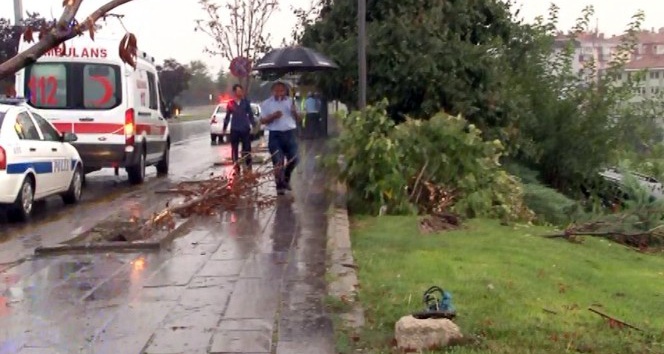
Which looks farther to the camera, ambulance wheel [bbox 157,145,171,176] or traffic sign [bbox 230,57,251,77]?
traffic sign [bbox 230,57,251,77]

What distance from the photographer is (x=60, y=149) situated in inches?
537

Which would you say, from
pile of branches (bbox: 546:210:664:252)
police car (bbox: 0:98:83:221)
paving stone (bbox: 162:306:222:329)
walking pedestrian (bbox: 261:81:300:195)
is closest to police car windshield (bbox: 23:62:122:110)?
police car (bbox: 0:98:83:221)

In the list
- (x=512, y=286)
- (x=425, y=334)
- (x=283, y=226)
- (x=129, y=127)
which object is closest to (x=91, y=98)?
(x=129, y=127)

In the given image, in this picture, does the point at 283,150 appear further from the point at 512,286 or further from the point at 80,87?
the point at 512,286

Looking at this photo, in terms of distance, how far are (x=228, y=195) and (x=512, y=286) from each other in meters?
5.90

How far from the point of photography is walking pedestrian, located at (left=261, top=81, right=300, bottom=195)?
1327 centimetres

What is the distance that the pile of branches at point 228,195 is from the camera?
11.8 m

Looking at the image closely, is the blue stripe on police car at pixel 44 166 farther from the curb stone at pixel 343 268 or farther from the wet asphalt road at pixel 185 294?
the curb stone at pixel 343 268

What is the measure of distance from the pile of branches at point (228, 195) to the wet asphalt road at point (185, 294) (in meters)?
0.40

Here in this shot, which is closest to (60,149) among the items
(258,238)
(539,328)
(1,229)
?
(1,229)

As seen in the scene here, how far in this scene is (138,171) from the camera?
1709cm

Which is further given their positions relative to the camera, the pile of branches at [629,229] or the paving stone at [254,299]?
the pile of branches at [629,229]

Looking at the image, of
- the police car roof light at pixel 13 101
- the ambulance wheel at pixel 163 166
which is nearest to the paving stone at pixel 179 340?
the police car roof light at pixel 13 101

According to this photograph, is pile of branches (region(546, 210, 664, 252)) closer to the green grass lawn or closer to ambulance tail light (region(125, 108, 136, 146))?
the green grass lawn
